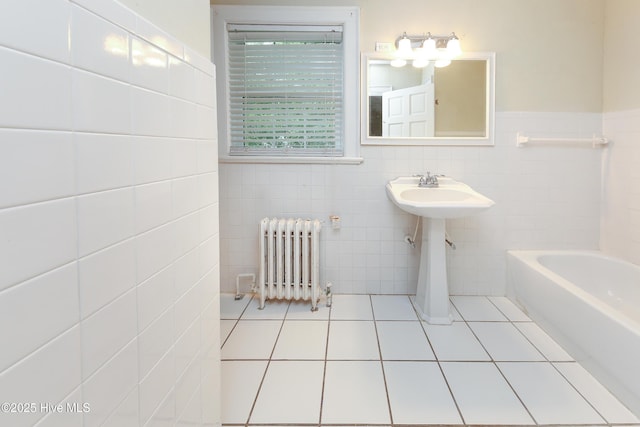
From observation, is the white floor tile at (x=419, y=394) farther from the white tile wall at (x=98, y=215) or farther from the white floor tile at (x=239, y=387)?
the white tile wall at (x=98, y=215)

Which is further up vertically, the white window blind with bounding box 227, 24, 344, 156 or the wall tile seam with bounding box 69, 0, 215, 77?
the white window blind with bounding box 227, 24, 344, 156

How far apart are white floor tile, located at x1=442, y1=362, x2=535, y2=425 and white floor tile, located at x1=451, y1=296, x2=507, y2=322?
0.61 meters

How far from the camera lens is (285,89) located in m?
2.80

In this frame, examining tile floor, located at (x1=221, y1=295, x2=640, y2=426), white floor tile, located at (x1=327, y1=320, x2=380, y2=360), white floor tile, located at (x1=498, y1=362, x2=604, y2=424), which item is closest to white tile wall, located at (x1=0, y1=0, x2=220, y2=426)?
tile floor, located at (x1=221, y1=295, x2=640, y2=426)

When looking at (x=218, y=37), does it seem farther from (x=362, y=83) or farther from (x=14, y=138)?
(x=14, y=138)

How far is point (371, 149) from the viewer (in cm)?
279

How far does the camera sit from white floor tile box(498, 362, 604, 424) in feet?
5.07

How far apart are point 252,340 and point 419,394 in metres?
0.97

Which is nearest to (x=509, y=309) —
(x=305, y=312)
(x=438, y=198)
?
(x=438, y=198)

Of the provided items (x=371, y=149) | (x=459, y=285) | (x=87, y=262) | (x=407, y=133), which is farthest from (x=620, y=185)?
(x=87, y=262)

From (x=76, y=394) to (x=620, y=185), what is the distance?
3148 mm

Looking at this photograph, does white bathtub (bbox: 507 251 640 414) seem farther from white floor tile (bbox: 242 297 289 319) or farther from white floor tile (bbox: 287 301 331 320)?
white floor tile (bbox: 242 297 289 319)

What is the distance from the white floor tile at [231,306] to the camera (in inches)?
101

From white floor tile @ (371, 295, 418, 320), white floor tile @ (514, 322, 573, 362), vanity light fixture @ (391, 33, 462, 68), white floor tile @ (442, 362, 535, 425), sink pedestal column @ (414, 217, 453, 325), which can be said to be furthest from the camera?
vanity light fixture @ (391, 33, 462, 68)
